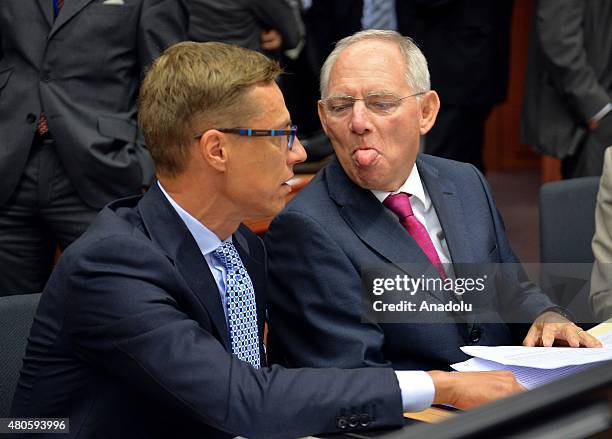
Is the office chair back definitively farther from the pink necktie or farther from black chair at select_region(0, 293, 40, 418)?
black chair at select_region(0, 293, 40, 418)

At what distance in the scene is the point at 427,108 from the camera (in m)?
2.67

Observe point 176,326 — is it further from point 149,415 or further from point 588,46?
point 588,46

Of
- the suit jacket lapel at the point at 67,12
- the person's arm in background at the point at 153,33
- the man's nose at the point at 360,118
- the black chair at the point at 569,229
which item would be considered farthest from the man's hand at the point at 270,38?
the man's nose at the point at 360,118

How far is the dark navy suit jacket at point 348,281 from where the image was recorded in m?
2.28

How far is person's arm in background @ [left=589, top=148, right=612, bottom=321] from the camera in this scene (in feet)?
9.63

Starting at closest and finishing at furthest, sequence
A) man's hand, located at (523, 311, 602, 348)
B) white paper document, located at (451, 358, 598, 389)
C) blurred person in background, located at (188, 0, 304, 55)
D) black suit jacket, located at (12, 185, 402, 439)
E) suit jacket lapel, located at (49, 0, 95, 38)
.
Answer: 1. black suit jacket, located at (12, 185, 402, 439)
2. white paper document, located at (451, 358, 598, 389)
3. man's hand, located at (523, 311, 602, 348)
4. suit jacket lapel, located at (49, 0, 95, 38)
5. blurred person in background, located at (188, 0, 304, 55)

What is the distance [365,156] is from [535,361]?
27.5 inches

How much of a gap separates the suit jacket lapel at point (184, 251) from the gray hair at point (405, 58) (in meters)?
0.69

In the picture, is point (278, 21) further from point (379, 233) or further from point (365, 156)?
point (379, 233)

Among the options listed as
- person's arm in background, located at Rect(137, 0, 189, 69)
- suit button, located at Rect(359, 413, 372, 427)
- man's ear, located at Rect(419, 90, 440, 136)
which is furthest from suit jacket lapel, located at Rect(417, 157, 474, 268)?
person's arm in background, located at Rect(137, 0, 189, 69)

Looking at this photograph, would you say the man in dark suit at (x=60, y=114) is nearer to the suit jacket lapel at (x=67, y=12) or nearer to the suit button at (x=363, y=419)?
the suit jacket lapel at (x=67, y=12)

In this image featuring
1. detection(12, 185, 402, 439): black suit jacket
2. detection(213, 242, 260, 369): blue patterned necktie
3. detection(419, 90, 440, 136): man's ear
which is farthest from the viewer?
detection(419, 90, 440, 136): man's ear

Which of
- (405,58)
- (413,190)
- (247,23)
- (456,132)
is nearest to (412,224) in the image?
(413,190)

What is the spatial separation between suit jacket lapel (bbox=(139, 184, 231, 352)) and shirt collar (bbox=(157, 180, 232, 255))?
0.06ft
